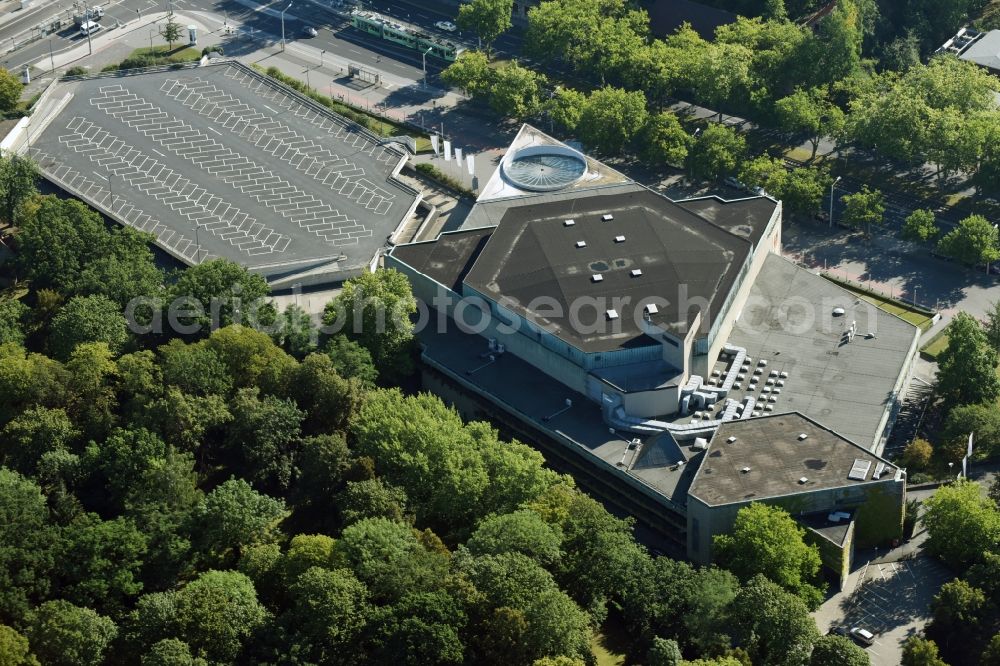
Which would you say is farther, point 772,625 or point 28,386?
point 28,386

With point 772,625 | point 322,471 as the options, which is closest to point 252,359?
point 322,471

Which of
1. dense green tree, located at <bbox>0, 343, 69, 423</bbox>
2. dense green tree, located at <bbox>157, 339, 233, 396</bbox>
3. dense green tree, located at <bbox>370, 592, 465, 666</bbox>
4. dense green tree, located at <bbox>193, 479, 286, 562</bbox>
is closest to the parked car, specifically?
dense green tree, located at <bbox>370, 592, 465, 666</bbox>

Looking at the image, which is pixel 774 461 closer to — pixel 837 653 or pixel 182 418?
pixel 837 653

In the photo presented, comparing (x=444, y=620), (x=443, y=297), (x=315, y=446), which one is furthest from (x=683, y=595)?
(x=443, y=297)

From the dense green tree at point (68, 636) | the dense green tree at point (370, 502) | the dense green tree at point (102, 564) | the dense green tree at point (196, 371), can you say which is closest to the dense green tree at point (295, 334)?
the dense green tree at point (196, 371)

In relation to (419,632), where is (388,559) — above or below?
above

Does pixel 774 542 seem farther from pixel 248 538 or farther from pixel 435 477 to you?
pixel 248 538

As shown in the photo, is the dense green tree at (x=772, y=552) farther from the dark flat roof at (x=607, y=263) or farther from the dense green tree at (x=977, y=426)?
the dense green tree at (x=977, y=426)
